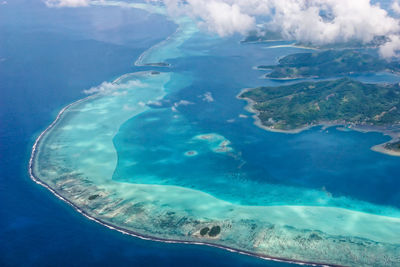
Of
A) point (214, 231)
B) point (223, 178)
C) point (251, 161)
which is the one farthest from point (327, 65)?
point (214, 231)

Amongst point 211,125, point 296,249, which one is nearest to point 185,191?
point 296,249

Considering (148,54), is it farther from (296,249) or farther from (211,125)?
(296,249)

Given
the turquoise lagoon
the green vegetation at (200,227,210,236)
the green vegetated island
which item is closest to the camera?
the turquoise lagoon

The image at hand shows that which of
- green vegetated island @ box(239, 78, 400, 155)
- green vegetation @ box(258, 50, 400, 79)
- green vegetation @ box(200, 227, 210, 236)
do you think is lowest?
green vegetation @ box(200, 227, 210, 236)

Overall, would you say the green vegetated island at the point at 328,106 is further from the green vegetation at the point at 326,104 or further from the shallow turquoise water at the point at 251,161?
the shallow turquoise water at the point at 251,161

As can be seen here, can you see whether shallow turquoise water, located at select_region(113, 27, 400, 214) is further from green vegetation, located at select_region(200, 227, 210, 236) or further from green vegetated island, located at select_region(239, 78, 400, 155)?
green vegetation, located at select_region(200, 227, 210, 236)

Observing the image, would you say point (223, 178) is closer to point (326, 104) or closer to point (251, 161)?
point (251, 161)

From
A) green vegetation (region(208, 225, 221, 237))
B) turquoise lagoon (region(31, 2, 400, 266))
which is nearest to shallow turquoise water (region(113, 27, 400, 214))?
turquoise lagoon (region(31, 2, 400, 266))

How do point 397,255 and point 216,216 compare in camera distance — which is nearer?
point 397,255
